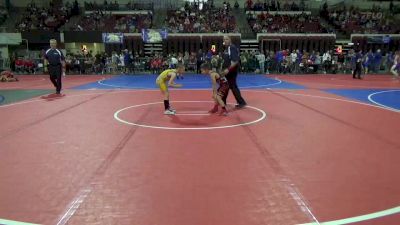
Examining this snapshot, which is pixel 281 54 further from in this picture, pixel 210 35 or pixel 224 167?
pixel 224 167

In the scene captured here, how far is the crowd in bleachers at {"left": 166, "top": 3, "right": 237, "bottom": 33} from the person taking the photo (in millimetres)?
30938

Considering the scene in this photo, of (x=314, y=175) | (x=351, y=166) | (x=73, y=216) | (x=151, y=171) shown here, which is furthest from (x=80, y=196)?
(x=351, y=166)

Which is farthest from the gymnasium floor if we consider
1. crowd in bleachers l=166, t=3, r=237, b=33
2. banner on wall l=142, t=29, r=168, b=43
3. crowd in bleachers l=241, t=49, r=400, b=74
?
crowd in bleachers l=166, t=3, r=237, b=33

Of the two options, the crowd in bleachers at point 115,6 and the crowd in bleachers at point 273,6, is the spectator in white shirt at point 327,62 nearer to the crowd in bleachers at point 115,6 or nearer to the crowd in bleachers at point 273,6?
the crowd in bleachers at point 273,6

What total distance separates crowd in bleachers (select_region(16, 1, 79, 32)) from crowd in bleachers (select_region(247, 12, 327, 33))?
15917 millimetres

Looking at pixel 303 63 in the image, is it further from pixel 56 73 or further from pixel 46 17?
pixel 46 17

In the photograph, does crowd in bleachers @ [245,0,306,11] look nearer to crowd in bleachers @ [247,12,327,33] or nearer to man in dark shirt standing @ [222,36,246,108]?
crowd in bleachers @ [247,12,327,33]

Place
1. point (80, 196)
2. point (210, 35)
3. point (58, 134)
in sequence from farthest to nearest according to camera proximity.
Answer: point (210, 35) < point (58, 134) < point (80, 196)

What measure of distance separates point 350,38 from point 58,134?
29.7 m

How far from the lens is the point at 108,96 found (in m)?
12.2

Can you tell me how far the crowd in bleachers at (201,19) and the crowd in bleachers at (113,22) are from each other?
7.05ft

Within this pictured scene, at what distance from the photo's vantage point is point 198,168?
4.90 m

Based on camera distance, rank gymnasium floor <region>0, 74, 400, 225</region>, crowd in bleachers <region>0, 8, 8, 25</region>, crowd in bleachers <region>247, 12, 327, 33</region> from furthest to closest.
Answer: crowd in bleachers <region>0, 8, 8, 25</region> → crowd in bleachers <region>247, 12, 327, 33</region> → gymnasium floor <region>0, 74, 400, 225</region>

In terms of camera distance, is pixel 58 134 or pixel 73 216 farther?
pixel 58 134
